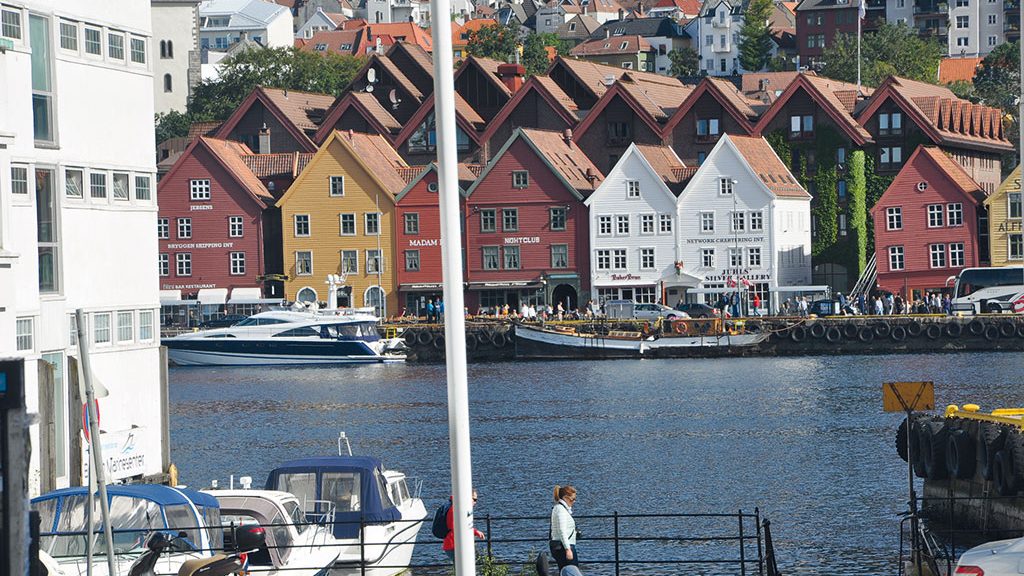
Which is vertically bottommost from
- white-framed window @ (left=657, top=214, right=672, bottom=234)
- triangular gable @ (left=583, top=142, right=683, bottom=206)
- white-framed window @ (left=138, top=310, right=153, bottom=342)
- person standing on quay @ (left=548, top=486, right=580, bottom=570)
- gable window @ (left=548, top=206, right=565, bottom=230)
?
person standing on quay @ (left=548, top=486, right=580, bottom=570)

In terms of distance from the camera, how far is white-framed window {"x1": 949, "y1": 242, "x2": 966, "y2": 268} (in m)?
95.1

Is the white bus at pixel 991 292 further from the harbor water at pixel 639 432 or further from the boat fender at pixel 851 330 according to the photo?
the harbor water at pixel 639 432

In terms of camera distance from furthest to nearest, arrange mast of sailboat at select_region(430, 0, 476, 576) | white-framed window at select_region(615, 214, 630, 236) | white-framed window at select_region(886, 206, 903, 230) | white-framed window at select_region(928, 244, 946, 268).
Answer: white-framed window at select_region(615, 214, 630, 236)
white-framed window at select_region(886, 206, 903, 230)
white-framed window at select_region(928, 244, 946, 268)
mast of sailboat at select_region(430, 0, 476, 576)

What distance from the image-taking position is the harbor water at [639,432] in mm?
38125

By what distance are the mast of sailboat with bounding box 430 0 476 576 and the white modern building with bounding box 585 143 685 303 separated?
8655 centimetres

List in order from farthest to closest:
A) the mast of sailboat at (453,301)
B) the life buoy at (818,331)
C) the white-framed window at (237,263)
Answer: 1. the white-framed window at (237,263)
2. the life buoy at (818,331)
3. the mast of sailboat at (453,301)

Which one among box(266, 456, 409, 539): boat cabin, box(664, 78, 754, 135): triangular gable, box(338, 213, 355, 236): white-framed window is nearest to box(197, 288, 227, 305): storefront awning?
box(338, 213, 355, 236): white-framed window

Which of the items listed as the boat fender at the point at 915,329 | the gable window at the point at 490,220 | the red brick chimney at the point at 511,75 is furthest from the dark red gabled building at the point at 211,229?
the boat fender at the point at 915,329

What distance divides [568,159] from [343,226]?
554 inches

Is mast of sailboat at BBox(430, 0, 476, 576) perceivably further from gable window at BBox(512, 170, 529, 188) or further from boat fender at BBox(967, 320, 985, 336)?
gable window at BBox(512, 170, 529, 188)

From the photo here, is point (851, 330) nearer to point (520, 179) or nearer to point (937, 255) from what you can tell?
point (937, 255)

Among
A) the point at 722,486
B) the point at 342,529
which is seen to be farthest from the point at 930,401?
the point at 722,486

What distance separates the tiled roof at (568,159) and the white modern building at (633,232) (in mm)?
1985

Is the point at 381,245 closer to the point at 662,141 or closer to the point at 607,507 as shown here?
the point at 662,141
